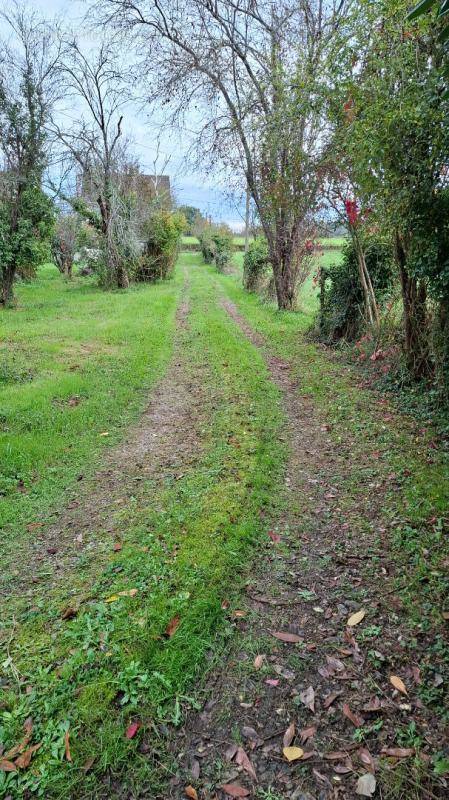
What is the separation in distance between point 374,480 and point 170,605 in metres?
2.48

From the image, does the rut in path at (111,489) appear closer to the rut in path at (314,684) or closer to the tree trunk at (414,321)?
the rut in path at (314,684)

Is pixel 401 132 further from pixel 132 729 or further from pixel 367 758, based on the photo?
pixel 132 729

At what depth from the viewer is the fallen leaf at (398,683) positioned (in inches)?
92.2

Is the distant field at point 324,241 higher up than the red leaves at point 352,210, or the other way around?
the distant field at point 324,241

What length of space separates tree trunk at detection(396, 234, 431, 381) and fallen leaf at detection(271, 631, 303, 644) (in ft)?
15.7

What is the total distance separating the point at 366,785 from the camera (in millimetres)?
1944

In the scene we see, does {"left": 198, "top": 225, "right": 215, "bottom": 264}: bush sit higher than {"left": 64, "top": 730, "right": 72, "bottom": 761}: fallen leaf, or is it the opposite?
{"left": 198, "top": 225, "right": 215, "bottom": 264}: bush

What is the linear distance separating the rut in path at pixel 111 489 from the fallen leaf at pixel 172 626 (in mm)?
820

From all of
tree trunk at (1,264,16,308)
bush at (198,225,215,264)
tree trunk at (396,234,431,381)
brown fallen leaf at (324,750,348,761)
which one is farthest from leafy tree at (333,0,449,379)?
bush at (198,225,215,264)

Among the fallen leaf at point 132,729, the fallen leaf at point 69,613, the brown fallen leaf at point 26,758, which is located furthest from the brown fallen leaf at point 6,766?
the fallen leaf at point 69,613

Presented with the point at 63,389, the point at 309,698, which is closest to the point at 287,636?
the point at 309,698

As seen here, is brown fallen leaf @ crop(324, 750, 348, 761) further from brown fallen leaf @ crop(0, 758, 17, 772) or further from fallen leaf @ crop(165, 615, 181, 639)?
brown fallen leaf @ crop(0, 758, 17, 772)

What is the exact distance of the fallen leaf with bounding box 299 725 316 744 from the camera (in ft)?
7.12

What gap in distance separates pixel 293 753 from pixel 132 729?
0.82 metres
